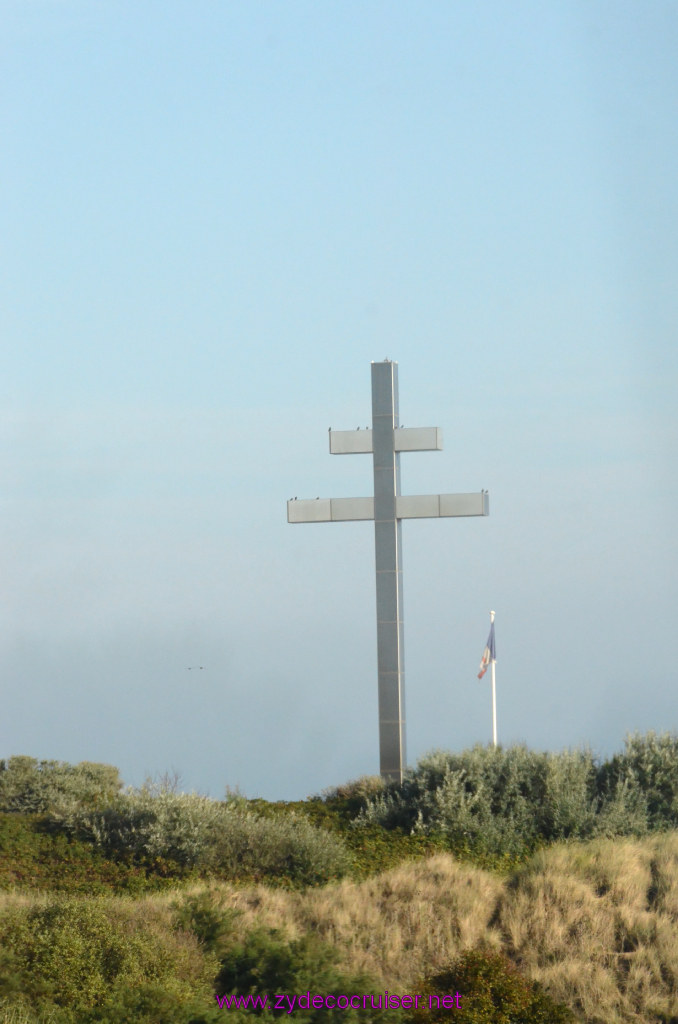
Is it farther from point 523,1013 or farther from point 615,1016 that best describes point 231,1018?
point 615,1016

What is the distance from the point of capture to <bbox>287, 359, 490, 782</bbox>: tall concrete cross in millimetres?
19016

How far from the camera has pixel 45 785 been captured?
63.8 feet

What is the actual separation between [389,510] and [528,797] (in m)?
5.47

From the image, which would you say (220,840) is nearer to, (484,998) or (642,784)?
(484,998)

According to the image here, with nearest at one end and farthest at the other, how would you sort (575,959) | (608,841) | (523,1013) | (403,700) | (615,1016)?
(523,1013) → (615,1016) → (575,959) → (608,841) → (403,700)

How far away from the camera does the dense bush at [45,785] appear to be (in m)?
18.8

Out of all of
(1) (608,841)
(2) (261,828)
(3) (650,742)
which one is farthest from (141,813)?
(3) (650,742)

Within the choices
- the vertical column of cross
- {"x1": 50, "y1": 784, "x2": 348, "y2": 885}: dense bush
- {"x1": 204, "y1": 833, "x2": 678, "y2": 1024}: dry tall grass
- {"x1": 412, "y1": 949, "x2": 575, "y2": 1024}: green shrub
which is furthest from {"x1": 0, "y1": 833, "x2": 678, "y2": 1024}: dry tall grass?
the vertical column of cross

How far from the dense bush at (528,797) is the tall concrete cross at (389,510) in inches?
67.2

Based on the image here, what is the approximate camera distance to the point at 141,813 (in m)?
14.7

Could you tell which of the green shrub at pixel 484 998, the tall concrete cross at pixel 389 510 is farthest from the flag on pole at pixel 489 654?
the green shrub at pixel 484 998

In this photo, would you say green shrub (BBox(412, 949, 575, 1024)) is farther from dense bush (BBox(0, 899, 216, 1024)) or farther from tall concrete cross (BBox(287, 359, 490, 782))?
tall concrete cross (BBox(287, 359, 490, 782))

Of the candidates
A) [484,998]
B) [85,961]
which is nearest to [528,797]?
[484,998]

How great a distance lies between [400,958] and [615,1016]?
2.04 m
